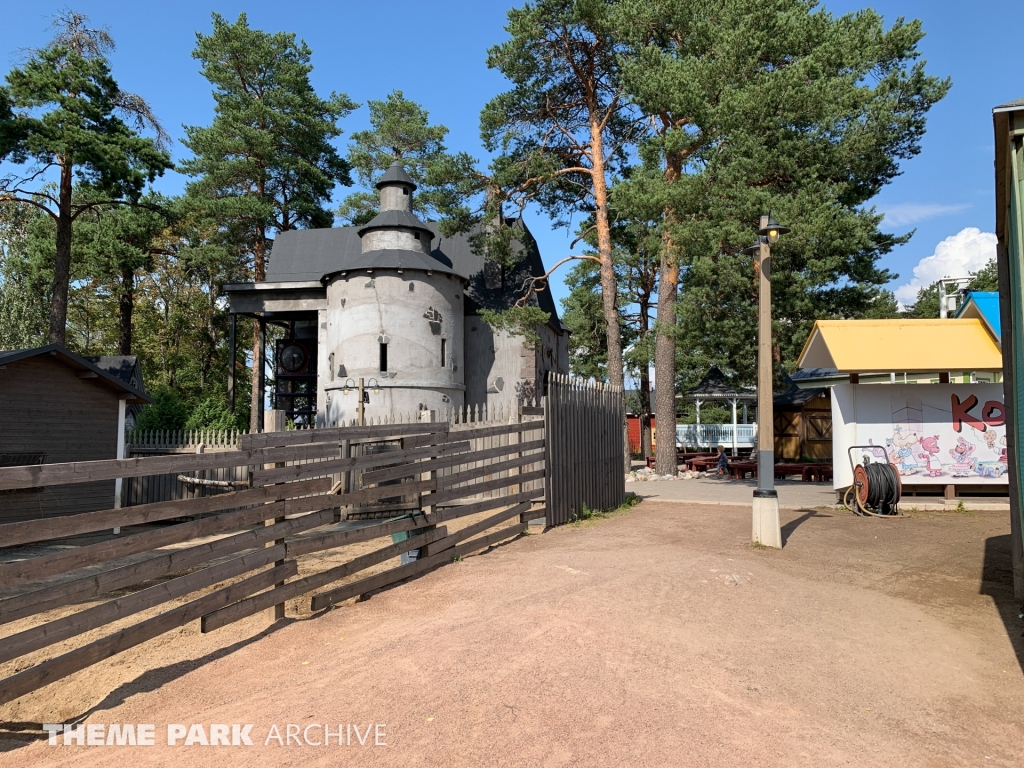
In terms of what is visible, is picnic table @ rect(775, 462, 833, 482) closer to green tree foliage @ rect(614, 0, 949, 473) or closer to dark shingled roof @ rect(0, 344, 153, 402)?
green tree foliage @ rect(614, 0, 949, 473)

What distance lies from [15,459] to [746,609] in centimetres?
1467

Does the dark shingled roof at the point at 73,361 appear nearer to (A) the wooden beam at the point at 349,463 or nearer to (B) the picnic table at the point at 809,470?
(A) the wooden beam at the point at 349,463

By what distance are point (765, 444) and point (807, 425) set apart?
25.7 meters

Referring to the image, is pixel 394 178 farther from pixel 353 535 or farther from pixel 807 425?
pixel 353 535

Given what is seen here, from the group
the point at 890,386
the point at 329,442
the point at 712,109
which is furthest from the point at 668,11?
the point at 329,442

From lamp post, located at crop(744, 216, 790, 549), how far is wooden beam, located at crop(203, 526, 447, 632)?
483 cm

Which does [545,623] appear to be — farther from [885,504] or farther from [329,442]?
[885,504]

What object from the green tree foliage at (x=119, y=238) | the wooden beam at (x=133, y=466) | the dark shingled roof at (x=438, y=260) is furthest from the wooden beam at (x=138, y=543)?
the green tree foliage at (x=119, y=238)

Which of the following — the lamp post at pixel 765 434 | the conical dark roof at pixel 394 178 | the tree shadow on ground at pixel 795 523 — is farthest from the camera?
the conical dark roof at pixel 394 178

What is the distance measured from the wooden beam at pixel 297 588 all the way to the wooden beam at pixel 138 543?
0.66 metres

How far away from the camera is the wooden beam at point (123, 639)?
4148 millimetres

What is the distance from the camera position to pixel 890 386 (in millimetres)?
15062

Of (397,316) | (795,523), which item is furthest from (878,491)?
(397,316)

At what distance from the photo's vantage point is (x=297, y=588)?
6.46m
